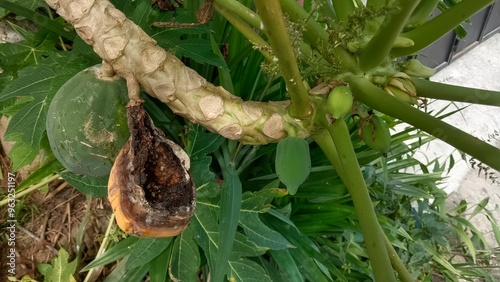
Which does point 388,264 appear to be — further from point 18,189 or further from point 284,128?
point 18,189

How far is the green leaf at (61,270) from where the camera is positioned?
89 cm

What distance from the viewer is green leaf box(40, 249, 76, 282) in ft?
2.90

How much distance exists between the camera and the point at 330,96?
0.49 m

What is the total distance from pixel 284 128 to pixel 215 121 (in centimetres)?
8

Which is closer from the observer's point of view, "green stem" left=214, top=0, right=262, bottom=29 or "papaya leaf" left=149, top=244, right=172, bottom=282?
"green stem" left=214, top=0, right=262, bottom=29

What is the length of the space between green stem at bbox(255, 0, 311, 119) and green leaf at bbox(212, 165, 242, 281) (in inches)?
5.5

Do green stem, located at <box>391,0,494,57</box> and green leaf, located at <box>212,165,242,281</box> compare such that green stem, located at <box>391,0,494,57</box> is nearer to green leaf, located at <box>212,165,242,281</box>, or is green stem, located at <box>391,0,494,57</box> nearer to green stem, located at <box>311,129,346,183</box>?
green stem, located at <box>311,129,346,183</box>

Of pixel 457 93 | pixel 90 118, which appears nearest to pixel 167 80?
pixel 90 118

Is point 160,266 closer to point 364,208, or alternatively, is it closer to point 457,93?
point 364,208

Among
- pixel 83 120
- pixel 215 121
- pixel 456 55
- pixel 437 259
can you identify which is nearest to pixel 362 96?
pixel 215 121

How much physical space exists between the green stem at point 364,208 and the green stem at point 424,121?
4 centimetres

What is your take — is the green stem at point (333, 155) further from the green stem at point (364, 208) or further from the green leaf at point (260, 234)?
the green leaf at point (260, 234)

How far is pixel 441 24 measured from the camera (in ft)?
1.62

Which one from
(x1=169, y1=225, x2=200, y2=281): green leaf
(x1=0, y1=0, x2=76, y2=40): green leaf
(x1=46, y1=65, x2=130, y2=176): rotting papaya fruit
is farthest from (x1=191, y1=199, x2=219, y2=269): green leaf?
(x1=0, y1=0, x2=76, y2=40): green leaf
